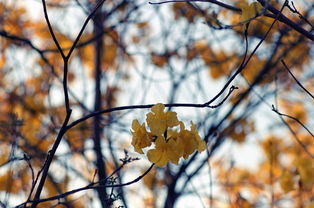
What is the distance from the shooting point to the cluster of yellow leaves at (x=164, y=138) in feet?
6.73

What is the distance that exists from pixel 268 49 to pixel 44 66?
1.93m

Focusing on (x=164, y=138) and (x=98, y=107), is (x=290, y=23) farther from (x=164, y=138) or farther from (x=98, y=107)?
(x=98, y=107)

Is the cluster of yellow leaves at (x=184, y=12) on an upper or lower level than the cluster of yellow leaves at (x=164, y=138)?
A: upper

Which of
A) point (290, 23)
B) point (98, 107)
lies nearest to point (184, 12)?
point (98, 107)

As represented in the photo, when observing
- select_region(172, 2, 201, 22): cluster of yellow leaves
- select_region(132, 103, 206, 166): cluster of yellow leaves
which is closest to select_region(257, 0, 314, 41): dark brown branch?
select_region(132, 103, 206, 166): cluster of yellow leaves

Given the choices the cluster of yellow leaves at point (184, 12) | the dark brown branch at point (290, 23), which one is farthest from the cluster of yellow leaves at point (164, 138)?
the cluster of yellow leaves at point (184, 12)

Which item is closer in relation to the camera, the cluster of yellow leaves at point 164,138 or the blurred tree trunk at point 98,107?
the cluster of yellow leaves at point 164,138

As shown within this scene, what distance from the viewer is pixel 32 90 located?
206 inches

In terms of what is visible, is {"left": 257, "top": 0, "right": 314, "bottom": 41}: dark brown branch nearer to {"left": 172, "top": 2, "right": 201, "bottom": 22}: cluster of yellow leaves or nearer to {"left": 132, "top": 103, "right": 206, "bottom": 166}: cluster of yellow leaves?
{"left": 132, "top": 103, "right": 206, "bottom": 166}: cluster of yellow leaves

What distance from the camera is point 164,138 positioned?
2.07 m

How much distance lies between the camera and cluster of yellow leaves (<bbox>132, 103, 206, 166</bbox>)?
205 centimetres

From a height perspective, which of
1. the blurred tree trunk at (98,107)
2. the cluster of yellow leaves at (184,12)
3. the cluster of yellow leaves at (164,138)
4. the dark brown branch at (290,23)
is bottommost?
the cluster of yellow leaves at (164,138)

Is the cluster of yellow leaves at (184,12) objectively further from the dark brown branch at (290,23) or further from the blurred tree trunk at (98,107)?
the dark brown branch at (290,23)

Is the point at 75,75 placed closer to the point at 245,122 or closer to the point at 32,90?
the point at 32,90
